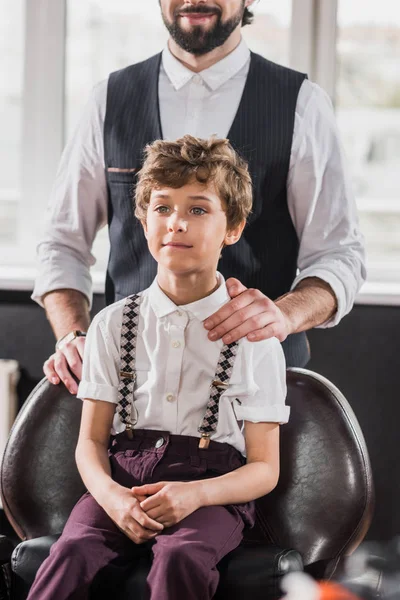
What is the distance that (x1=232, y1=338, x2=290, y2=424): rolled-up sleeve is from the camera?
1715 mm

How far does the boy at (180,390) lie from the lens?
5.34 ft

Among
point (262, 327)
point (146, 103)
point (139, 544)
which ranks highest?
point (146, 103)

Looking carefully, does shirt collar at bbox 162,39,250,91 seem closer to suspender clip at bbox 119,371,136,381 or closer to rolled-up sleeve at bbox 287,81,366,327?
rolled-up sleeve at bbox 287,81,366,327

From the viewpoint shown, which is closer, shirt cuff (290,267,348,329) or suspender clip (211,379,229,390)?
suspender clip (211,379,229,390)

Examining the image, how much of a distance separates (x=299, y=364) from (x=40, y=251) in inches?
29.1

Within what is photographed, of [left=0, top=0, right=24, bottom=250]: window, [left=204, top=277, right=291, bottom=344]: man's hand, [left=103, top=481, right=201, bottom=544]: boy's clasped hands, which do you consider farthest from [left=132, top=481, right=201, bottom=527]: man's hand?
[left=0, top=0, right=24, bottom=250]: window

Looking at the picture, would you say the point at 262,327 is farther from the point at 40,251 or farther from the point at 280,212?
the point at 40,251

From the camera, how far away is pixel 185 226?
1697 millimetres

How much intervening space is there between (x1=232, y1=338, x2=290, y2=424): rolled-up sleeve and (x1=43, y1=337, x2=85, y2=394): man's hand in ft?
1.30

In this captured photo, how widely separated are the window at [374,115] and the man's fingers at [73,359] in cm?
146

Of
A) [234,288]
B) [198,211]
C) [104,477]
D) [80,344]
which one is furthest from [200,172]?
Answer: [104,477]

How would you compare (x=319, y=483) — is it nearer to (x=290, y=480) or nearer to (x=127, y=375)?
(x=290, y=480)

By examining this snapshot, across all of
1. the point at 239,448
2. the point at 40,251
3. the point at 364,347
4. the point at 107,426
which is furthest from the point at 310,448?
the point at 364,347

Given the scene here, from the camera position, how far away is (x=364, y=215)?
3.25 metres
